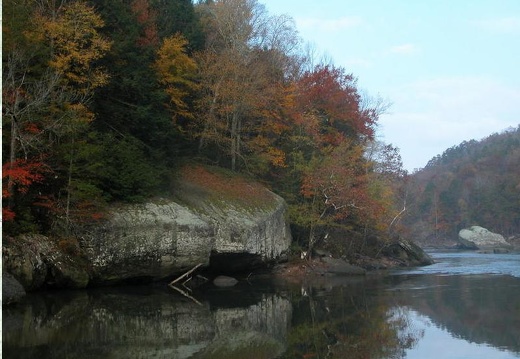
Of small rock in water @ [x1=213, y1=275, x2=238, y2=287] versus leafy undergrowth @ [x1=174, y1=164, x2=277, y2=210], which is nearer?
small rock in water @ [x1=213, y1=275, x2=238, y2=287]

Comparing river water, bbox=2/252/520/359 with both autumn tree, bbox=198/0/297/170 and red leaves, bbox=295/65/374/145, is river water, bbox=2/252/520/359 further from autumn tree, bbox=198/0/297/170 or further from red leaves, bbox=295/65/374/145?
red leaves, bbox=295/65/374/145

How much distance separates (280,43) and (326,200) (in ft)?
51.3

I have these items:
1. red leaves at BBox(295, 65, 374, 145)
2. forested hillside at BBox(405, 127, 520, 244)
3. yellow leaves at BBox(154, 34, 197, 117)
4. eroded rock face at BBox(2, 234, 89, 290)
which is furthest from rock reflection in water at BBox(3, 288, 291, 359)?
forested hillside at BBox(405, 127, 520, 244)

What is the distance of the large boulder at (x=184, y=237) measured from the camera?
83.1 ft

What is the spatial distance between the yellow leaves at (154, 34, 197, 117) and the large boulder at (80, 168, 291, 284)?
227 inches

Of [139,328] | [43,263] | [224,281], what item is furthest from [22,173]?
[224,281]

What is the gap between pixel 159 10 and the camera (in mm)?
39094

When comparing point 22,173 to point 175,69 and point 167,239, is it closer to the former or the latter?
point 167,239

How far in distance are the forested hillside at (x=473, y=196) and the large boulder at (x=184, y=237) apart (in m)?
59.1

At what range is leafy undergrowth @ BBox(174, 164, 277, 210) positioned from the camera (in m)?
30.7

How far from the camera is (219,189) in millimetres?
32562

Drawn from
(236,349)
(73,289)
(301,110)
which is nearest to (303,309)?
(236,349)

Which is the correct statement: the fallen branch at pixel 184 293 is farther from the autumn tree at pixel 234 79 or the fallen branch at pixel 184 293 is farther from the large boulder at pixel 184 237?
the autumn tree at pixel 234 79

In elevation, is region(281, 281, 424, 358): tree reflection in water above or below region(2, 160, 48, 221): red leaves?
below
